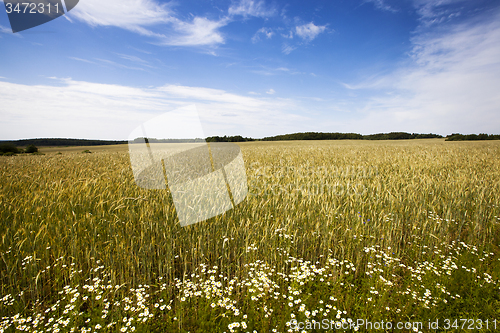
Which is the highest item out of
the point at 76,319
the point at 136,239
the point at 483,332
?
the point at 136,239

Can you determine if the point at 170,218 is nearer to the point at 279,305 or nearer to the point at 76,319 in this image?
the point at 76,319

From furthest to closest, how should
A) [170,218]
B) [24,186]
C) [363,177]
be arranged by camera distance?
1. [363,177]
2. [24,186]
3. [170,218]

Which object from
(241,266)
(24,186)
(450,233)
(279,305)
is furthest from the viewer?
(24,186)

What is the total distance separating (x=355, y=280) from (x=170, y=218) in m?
3.00

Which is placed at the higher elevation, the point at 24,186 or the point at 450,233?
the point at 24,186

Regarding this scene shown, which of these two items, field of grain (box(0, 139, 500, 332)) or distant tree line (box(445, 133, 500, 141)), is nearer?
field of grain (box(0, 139, 500, 332))

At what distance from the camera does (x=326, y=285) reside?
2.83m

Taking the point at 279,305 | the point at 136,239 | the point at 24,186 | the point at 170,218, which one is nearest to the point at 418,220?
the point at 279,305

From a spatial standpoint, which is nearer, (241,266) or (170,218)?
(241,266)

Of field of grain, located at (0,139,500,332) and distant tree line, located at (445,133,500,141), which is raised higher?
distant tree line, located at (445,133,500,141)

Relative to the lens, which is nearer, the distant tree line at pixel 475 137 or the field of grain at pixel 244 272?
the field of grain at pixel 244 272

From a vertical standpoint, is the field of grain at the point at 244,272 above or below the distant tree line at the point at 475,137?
below

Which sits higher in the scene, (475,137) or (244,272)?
(475,137)

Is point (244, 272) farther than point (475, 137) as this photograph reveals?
No
